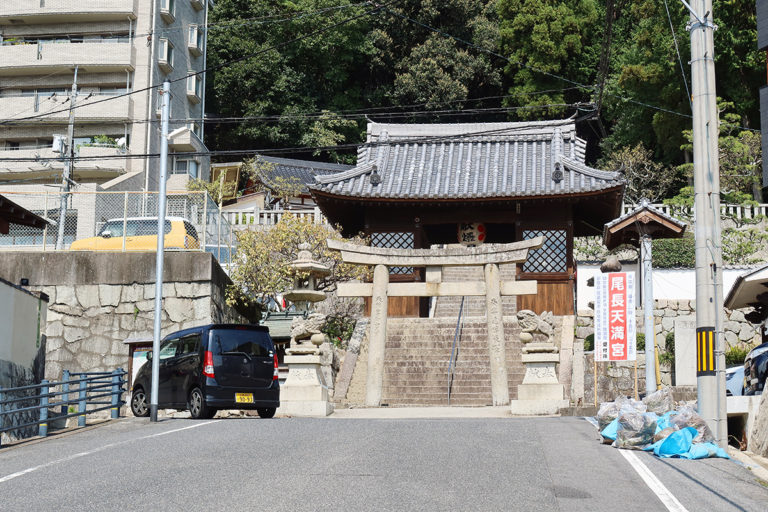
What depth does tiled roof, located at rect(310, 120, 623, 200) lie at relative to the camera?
27.5 metres

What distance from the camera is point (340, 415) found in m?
18.9

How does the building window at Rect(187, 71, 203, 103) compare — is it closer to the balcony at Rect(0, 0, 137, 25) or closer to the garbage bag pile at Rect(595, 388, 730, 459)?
the balcony at Rect(0, 0, 137, 25)

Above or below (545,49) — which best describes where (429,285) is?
below

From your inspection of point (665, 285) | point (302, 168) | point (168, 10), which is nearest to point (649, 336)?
point (665, 285)

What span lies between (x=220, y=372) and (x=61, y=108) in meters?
33.6

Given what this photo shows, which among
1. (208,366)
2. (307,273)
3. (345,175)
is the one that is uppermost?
(345,175)

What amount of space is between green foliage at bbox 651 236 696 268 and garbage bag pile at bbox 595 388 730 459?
2198cm

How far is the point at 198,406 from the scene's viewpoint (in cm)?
1716

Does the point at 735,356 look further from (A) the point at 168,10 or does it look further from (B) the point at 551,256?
(A) the point at 168,10

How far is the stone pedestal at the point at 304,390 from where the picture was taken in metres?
18.9

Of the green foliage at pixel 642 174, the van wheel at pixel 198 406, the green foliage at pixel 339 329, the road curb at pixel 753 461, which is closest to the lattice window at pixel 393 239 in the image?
the green foliage at pixel 339 329

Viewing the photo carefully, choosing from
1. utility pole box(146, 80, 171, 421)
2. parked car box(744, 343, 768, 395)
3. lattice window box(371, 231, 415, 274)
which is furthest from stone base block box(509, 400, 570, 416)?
lattice window box(371, 231, 415, 274)

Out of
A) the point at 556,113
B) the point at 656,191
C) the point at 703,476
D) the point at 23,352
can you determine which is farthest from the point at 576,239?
the point at 703,476

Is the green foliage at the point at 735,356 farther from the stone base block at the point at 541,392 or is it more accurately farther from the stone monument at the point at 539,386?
the stone base block at the point at 541,392
